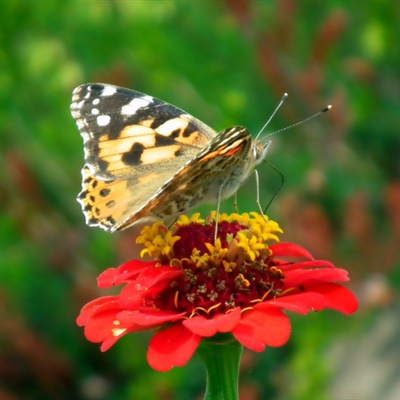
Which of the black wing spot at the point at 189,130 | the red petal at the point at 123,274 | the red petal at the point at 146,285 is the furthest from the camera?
the black wing spot at the point at 189,130

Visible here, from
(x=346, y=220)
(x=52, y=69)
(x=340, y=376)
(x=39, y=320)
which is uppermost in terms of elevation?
(x=52, y=69)

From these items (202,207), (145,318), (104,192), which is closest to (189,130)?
(104,192)

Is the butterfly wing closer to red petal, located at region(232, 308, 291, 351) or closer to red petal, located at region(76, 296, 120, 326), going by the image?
red petal, located at region(76, 296, 120, 326)

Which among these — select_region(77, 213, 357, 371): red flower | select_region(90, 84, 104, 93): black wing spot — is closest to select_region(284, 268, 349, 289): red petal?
select_region(77, 213, 357, 371): red flower

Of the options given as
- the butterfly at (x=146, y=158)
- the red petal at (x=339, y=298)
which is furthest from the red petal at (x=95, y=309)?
the red petal at (x=339, y=298)

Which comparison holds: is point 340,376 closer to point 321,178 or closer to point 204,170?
point 321,178

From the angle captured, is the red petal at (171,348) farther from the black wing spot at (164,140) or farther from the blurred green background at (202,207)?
the blurred green background at (202,207)

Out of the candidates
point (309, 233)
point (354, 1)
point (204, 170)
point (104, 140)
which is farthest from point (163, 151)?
point (354, 1)
